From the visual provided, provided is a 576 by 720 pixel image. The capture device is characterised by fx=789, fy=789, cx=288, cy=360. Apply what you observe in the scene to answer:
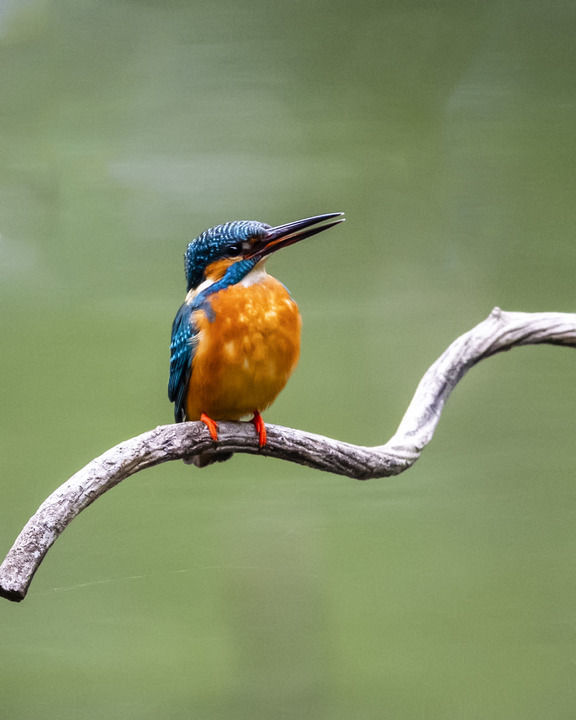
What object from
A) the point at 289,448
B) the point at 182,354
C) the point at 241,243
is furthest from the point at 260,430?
the point at 241,243

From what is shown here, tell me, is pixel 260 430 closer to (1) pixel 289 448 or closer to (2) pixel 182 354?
(1) pixel 289 448

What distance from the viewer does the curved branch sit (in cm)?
104

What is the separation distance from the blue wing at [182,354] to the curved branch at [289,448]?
96mm

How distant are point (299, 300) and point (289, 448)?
84 cm

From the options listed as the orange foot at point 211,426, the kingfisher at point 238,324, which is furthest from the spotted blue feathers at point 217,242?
the orange foot at point 211,426

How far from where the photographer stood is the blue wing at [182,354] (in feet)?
4.32

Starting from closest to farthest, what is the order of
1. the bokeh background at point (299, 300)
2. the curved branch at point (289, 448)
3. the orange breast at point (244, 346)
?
the curved branch at point (289, 448)
the orange breast at point (244, 346)
the bokeh background at point (299, 300)

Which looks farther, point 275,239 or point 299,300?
point 299,300

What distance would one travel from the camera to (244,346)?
129 cm

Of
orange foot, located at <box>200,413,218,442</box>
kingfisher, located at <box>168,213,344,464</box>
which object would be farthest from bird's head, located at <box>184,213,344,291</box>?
orange foot, located at <box>200,413,218,442</box>

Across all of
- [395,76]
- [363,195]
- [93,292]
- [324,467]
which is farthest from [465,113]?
[324,467]

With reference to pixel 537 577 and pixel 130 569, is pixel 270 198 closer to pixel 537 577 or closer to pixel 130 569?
pixel 130 569

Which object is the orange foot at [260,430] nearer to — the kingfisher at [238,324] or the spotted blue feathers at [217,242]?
the kingfisher at [238,324]

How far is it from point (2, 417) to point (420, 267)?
1146mm
